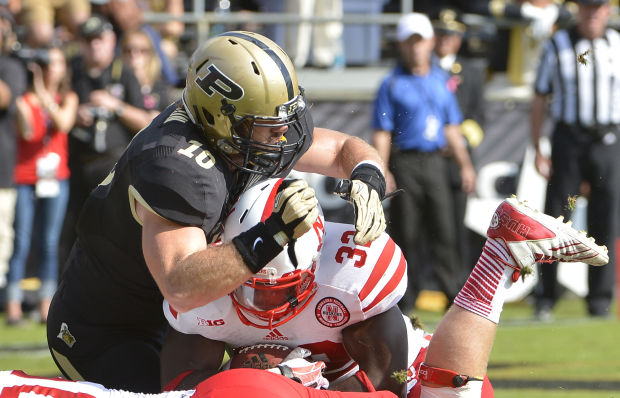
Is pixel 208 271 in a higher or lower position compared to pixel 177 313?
higher

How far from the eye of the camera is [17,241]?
24.2 ft

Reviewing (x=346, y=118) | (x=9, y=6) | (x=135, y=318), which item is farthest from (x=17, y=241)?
(x=135, y=318)

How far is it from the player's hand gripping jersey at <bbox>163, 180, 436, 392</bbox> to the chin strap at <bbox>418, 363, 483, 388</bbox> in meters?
0.11

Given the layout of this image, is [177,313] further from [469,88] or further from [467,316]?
[469,88]

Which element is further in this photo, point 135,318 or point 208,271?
point 135,318

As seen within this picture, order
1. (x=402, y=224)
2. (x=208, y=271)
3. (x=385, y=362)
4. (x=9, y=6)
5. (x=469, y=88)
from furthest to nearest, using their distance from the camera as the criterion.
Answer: (x=9, y=6)
(x=469, y=88)
(x=402, y=224)
(x=385, y=362)
(x=208, y=271)

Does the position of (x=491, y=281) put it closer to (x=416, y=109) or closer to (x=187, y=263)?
(x=187, y=263)

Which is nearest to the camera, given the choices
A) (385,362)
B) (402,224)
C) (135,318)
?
(385,362)

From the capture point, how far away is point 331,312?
3.49 m

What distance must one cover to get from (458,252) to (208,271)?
4956 mm

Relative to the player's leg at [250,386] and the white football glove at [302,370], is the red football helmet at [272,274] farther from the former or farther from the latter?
the player's leg at [250,386]

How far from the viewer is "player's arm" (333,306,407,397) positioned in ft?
11.4

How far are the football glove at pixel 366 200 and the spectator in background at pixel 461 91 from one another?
13.1ft

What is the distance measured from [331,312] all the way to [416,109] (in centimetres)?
372
